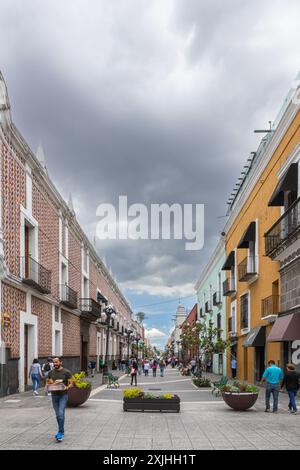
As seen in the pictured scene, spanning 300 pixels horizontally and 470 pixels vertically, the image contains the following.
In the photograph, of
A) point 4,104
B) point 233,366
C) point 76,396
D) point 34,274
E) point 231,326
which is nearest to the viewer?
point 76,396

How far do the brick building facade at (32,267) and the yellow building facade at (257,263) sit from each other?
9.11 meters

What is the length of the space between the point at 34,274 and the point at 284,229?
1029 centimetres

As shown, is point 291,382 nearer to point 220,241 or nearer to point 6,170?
point 6,170

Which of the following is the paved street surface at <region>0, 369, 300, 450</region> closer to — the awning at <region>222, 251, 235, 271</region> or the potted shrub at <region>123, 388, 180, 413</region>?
the potted shrub at <region>123, 388, 180, 413</region>

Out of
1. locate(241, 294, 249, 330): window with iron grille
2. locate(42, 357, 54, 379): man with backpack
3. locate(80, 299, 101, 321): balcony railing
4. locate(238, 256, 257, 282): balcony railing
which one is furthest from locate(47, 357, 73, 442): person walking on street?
locate(80, 299, 101, 321): balcony railing

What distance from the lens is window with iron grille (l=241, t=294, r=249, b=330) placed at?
29922mm

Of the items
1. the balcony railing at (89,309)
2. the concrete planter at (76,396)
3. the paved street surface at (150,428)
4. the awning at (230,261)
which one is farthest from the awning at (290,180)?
the balcony railing at (89,309)

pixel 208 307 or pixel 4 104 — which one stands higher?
pixel 4 104

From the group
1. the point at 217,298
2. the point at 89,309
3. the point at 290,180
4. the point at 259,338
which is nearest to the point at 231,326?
the point at 217,298

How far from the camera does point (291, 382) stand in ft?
50.0

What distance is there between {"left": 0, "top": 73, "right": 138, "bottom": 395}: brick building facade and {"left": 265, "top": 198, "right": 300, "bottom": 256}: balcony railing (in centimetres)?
894

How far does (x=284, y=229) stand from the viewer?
19.9 metres

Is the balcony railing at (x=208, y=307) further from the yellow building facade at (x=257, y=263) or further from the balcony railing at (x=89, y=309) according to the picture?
the yellow building facade at (x=257, y=263)

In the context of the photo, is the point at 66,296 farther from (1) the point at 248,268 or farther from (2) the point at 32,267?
(1) the point at 248,268
